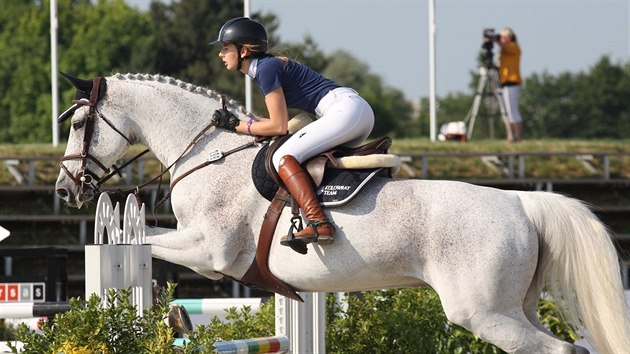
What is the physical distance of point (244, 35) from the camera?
5504mm

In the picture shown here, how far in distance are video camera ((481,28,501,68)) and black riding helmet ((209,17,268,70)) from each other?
35.2 feet

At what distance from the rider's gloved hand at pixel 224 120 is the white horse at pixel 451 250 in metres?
0.22

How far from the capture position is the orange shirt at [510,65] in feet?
51.1

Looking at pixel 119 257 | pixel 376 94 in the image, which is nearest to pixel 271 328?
pixel 119 257

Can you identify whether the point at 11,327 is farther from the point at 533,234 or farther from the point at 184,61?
the point at 184,61

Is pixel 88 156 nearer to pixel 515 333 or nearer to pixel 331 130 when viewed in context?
pixel 331 130

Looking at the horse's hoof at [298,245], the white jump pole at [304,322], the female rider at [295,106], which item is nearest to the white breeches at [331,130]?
the female rider at [295,106]

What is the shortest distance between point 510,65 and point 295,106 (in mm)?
10401

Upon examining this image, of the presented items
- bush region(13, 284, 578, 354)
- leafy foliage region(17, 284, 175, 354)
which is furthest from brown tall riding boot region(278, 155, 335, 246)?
leafy foliage region(17, 284, 175, 354)

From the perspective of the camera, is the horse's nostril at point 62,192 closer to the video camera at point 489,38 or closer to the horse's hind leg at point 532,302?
the horse's hind leg at point 532,302

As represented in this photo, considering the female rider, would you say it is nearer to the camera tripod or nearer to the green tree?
the camera tripod

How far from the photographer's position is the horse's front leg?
5434 mm

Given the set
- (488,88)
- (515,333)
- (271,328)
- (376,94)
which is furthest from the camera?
(376,94)

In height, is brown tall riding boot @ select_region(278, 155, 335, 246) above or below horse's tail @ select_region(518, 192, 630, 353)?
above
